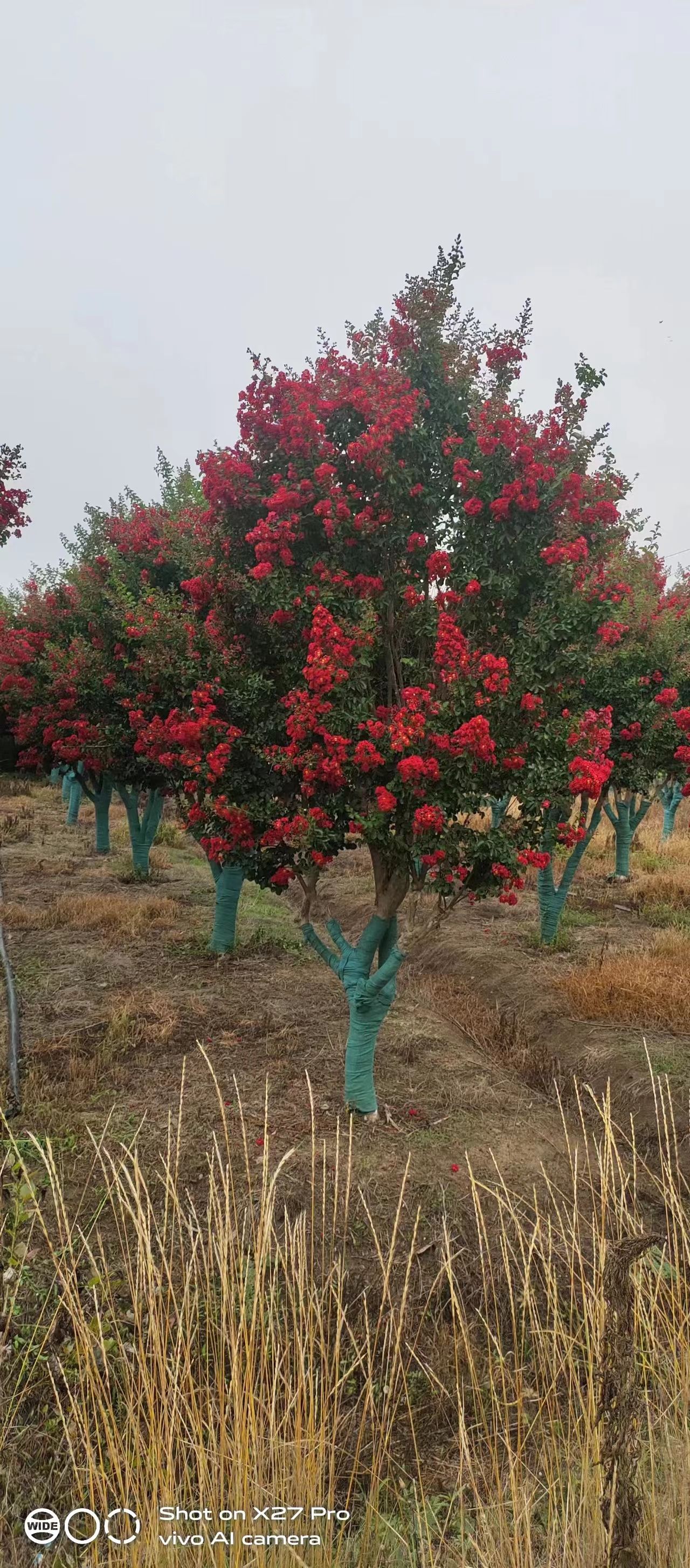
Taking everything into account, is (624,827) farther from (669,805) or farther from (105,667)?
(105,667)

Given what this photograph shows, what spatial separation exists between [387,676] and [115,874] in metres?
11.3

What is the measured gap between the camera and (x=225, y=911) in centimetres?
1164

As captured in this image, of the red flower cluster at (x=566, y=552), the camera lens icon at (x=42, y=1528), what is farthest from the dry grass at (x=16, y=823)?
the camera lens icon at (x=42, y=1528)

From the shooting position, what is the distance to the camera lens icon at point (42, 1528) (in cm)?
315

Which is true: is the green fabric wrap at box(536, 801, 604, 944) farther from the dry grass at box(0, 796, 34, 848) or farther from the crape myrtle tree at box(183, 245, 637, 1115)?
the dry grass at box(0, 796, 34, 848)

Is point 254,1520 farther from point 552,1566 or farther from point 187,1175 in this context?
point 187,1175

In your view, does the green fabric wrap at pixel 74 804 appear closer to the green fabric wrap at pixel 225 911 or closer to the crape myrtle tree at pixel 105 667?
the crape myrtle tree at pixel 105 667

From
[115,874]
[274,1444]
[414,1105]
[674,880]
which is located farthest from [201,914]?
[274,1444]

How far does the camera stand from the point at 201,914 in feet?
46.9

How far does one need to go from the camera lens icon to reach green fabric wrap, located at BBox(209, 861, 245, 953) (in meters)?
8.21

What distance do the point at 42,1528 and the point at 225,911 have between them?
8.45m

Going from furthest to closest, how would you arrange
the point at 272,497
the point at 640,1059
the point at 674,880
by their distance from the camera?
the point at 674,880, the point at 640,1059, the point at 272,497

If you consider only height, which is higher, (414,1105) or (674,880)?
(674,880)

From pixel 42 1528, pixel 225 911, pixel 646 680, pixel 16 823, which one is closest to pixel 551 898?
pixel 646 680
